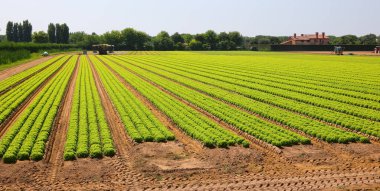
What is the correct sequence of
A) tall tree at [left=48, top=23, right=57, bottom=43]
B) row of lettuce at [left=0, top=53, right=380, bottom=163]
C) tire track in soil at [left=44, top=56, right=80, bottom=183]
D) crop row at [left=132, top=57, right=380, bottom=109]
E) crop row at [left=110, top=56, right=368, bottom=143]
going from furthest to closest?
tall tree at [left=48, top=23, right=57, bottom=43], crop row at [left=132, top=57, right=380, bottom=109], crop row at [left=110, top=56, right=368, bottom=143], row of lettuce at [left=0, top=53, right=380, bottom=163], tire track in soil at [left=44, top=56, right=80, bottom=183]

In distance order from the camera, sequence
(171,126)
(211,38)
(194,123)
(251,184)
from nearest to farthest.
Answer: (251,184), (194,123), (171,126), (211,38)

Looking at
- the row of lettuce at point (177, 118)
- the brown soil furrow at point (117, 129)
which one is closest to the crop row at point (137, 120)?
the row of lettuce at point (177, 118)

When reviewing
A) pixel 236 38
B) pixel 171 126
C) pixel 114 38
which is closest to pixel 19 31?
pixel 114 38

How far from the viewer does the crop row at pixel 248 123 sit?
17403 millimetres

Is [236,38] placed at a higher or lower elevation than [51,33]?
lower

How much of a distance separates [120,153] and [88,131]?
3.66 metres

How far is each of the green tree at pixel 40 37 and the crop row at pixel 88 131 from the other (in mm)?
173574

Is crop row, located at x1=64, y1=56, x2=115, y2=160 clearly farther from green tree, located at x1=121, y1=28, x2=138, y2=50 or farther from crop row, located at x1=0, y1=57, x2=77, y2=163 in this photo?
green tree, located at x1=121, y1=28, x2=138, y2=50

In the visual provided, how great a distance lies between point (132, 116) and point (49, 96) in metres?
11.3

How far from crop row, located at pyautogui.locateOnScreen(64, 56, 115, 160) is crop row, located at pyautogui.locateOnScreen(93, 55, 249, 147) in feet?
12.7

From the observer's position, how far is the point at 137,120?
2092 cm

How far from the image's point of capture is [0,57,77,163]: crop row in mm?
15280

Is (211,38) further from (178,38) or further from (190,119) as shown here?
(190,119)

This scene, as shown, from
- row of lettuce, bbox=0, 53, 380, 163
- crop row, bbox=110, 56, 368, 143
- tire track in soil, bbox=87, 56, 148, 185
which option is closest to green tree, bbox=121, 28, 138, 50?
row of lettuce, bbox=0, 53, 380, 163
